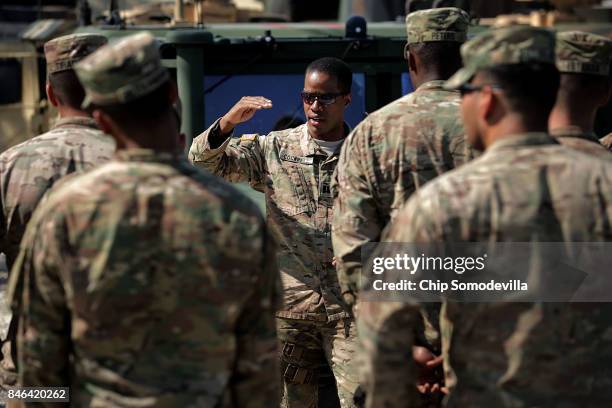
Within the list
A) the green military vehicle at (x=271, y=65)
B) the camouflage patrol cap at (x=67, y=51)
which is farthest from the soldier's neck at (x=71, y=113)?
the green military vehicle at (x=271, y=65)

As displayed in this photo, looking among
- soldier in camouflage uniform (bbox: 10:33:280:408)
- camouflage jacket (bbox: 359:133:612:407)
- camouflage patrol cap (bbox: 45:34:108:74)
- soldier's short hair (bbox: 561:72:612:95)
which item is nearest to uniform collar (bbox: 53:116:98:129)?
camouflage patrol cap (bbox: 45:34:108:74)

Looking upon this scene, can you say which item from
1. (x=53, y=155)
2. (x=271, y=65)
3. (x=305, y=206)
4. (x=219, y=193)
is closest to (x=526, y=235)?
(x=219, y=193)

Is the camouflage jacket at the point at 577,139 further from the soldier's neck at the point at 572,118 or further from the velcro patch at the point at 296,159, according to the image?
the velcro patch at the point at 296,159

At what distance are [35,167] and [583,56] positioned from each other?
1789 mm

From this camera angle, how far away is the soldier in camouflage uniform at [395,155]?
3748mm

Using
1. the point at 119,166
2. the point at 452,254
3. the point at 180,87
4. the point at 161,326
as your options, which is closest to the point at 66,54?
the point at 119,166

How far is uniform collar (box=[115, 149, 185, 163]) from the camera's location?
2.87m

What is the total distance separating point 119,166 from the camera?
112 inches

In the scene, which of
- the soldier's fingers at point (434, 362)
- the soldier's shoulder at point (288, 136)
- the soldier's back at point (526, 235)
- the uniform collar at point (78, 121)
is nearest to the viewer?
the soldier's back at point (526, 235)

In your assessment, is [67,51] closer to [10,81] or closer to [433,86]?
[433,86]

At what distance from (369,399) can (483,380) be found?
0.28 meters

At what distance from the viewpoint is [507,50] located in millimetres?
2863

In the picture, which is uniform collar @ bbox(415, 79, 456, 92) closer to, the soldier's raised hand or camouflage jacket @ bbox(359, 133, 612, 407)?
camouflage jacket @ bbox(359, 133, 612, 407)

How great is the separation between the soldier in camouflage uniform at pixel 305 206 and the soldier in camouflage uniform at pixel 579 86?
145 cm
